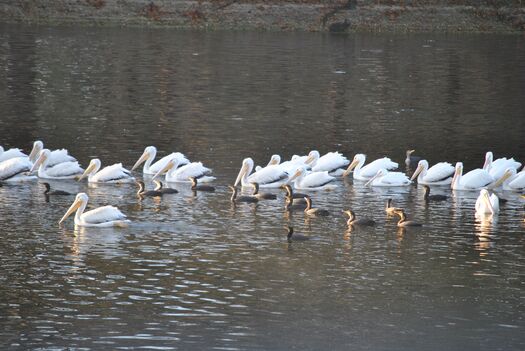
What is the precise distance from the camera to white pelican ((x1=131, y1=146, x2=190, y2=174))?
2738 centimetres

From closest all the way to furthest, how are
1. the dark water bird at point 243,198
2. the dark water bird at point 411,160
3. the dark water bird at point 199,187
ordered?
the dark water bird at point 243,198, the dark water bird at point 199,187, the dark water bird at point 411,160

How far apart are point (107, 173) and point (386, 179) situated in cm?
587

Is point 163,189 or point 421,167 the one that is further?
point 421,167

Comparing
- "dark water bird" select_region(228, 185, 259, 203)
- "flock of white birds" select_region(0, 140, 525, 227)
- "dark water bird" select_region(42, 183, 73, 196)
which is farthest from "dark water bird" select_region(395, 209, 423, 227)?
"dark water bird" select_region(42, 183, 73, 196)

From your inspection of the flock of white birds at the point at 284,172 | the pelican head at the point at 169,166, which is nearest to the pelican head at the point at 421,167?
the flock of white birds at the point at 284,172

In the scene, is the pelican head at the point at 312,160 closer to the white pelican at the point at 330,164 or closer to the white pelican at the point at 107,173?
the white pelican at the point at 330,164

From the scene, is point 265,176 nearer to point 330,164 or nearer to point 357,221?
point 330,164

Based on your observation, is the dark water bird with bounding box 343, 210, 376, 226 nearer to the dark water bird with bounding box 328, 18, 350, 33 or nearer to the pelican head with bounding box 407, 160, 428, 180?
Answer: the pelican head with bounding box 407, 160, 428, 180

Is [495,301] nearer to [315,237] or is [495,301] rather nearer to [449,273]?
[449,273]

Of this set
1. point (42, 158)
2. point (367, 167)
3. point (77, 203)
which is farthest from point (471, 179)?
point (42, 158)

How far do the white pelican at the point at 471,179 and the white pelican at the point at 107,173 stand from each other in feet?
22.7

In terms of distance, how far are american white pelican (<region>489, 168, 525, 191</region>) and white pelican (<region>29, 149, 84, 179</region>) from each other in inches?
348

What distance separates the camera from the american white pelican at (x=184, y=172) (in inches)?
1043

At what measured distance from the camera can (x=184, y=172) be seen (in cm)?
2656
